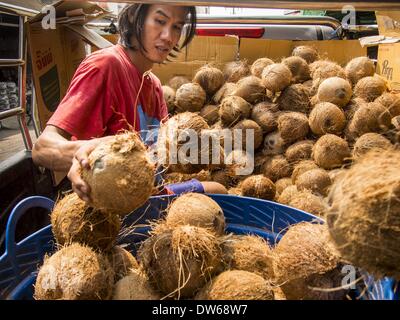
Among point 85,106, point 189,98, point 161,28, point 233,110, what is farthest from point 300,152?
point 85,106

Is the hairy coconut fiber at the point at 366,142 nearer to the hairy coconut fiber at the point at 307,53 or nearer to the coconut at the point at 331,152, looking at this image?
the coconut at the point at 331,152

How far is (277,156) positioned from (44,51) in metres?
2.06

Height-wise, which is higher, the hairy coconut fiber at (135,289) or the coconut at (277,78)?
the coconut at (277,78)

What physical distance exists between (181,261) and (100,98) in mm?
1087

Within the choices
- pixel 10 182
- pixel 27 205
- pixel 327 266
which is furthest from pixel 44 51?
pixel 327 266

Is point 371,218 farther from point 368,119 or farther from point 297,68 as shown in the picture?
point 297,68

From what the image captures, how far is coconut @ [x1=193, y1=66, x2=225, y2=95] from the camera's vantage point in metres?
3.84

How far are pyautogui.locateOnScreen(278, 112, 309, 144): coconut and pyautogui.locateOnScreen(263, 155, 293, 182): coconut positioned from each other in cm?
20

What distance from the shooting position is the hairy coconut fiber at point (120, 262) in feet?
4.63

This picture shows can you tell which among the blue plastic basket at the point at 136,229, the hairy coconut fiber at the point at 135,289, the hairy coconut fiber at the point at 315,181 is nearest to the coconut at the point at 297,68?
the hairy coconut fiber at the point at 315,181

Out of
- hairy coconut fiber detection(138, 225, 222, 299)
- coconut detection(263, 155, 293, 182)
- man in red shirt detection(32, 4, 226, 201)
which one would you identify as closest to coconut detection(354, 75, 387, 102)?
coconut detection(263, 155, 293, 182)

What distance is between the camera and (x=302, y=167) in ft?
9.84

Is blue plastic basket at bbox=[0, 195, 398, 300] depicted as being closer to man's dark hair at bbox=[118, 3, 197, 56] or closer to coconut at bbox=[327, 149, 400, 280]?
coconut at bbox=[327, 149, 400, 280]

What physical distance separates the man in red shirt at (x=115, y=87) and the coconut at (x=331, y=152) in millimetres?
1061
